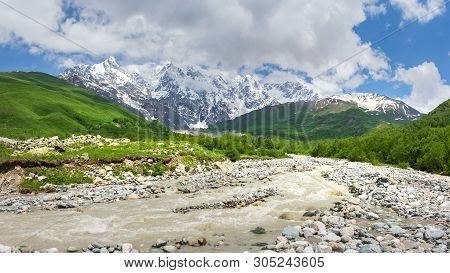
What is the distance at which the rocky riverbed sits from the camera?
18.3 meters

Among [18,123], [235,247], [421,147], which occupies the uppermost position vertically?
[18,123]

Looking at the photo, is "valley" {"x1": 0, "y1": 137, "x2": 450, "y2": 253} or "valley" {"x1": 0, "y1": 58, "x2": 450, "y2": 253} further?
"valley" {"x1": 0, "y1": 58, "x2": 450, "y2": 253}

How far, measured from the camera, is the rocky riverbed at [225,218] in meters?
18.3

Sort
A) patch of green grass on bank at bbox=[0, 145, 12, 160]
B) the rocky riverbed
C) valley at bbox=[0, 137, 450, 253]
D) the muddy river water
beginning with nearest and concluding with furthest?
the rocky riverbed < valley at bbox=[0, 137, 450, 253] < the muddy river water < patch of green grass on bank at bbox=[0, 145, 12, 160]

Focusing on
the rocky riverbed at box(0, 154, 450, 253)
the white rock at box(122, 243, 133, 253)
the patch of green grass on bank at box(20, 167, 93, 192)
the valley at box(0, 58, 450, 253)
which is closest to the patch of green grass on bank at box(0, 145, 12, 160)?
the valley at box(0, 58, 450, 253)

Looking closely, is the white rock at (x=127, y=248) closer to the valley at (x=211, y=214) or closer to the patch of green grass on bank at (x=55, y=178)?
the valley at (x=211, y=214)

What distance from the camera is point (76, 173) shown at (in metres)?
41.7

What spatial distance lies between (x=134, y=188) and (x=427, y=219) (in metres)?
24.6

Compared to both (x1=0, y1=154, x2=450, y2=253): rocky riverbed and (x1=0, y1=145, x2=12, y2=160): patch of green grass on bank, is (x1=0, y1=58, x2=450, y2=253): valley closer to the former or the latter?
(x1=0, y1=154, x2=450, y2=253): rocky riverbed

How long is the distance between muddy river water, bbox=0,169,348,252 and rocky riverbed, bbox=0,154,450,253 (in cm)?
5

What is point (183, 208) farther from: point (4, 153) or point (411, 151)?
point (411, 151)

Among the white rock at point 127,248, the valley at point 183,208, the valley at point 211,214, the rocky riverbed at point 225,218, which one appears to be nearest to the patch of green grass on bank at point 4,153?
the valley at point 183,208

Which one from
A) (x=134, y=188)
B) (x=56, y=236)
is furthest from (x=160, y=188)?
(x=56, y=236)
